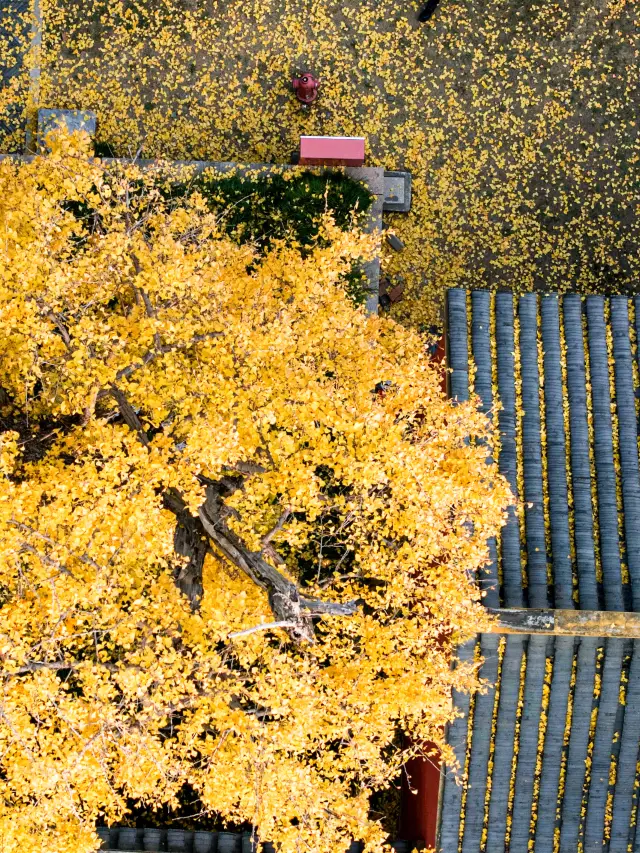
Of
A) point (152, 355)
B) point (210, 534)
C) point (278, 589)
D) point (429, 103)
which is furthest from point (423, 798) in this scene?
point (429, 103)

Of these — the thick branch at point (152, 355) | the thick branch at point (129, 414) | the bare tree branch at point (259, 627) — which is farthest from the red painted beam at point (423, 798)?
the thick branch at point (129, 414)

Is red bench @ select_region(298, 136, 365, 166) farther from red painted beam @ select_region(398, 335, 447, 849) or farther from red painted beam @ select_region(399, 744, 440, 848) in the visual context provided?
red painted beam @ select_region(399, 744, 440, 848)

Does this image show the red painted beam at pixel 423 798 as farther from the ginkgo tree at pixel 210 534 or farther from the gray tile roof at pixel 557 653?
the ginkgo tree at pixel 210 534

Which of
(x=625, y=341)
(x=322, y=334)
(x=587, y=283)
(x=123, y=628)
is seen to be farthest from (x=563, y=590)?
(x=587, y=283)

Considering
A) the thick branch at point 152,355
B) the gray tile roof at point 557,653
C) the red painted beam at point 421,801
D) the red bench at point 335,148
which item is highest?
the red bench at point 335,148

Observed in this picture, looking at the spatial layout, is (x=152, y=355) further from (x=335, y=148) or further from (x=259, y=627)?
(x=335, y=148)

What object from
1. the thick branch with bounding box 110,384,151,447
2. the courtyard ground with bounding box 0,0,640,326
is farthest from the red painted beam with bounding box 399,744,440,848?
the courtyard ground with bounding box 0,0,640,326
